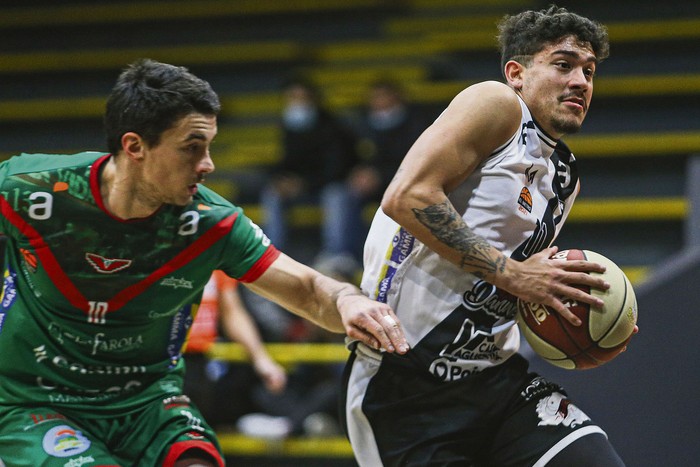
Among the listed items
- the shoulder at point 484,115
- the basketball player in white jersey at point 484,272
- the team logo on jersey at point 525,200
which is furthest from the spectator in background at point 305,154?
the shoulder at point 484,115

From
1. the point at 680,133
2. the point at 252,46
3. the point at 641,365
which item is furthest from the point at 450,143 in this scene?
the point at 252,46

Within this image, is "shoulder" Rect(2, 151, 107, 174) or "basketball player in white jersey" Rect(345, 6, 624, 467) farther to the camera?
"shoulder" Rect(2, 151, 107, 174)

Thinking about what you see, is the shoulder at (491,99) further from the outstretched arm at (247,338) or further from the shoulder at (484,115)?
the outstretched arm at (247,338)

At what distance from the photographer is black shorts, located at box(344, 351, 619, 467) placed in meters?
Result: 3.13

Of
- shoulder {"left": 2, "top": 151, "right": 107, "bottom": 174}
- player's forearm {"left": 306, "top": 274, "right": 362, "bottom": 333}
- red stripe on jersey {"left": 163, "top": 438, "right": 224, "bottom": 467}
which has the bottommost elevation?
red stripe on jersey {"left": 163, "top": 438, "right": 224, "bottom": 467}

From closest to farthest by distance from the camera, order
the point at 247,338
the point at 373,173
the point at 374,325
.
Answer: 1. the point at 374,325
2. the point at 247,338
3. the point at 373,173

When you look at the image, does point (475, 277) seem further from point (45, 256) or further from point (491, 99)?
point (45, 256)

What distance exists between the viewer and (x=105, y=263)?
339 cm

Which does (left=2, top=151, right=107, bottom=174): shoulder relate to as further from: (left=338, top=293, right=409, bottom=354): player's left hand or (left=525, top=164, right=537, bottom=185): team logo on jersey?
(left=525, top=164, right=537, bottom=185): team logo on jersey

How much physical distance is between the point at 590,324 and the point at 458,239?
50 cm

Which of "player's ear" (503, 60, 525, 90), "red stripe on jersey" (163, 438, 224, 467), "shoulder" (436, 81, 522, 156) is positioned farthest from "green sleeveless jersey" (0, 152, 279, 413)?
"player's ear" (503, 60, 525, 90)

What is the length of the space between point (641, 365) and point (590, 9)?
609 centimetres

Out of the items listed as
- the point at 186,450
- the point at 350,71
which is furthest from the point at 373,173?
the point at 186,450

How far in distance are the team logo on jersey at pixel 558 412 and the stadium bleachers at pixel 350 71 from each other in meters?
5.24
